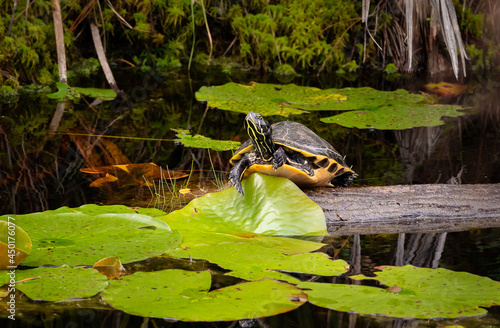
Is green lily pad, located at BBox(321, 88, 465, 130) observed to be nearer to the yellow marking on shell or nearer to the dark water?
the dark water

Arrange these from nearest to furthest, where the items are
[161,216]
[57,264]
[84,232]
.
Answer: [57,264] < [84,232] < [161,216]

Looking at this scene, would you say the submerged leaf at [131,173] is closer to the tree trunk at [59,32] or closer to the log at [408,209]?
the log at [408,209]

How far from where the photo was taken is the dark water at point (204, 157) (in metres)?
1.88

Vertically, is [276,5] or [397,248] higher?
[276,5]

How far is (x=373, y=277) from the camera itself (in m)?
2.11

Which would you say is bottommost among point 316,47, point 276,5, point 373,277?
point 373,277

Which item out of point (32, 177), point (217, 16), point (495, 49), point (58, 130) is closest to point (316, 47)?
point (217, 16)

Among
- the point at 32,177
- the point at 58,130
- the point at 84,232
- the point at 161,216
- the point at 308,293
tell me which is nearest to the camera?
the point at 308,293

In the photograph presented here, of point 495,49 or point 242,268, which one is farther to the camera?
point 495,49

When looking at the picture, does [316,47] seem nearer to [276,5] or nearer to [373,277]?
[276,5]

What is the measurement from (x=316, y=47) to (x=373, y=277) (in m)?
5.32

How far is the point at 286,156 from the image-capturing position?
288 cm

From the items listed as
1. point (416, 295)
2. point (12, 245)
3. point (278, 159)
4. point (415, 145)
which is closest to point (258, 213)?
point (278, 159)

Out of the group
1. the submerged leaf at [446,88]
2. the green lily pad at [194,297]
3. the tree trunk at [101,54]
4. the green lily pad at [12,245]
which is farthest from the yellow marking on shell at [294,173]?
the submerged leaf at [446,88]
